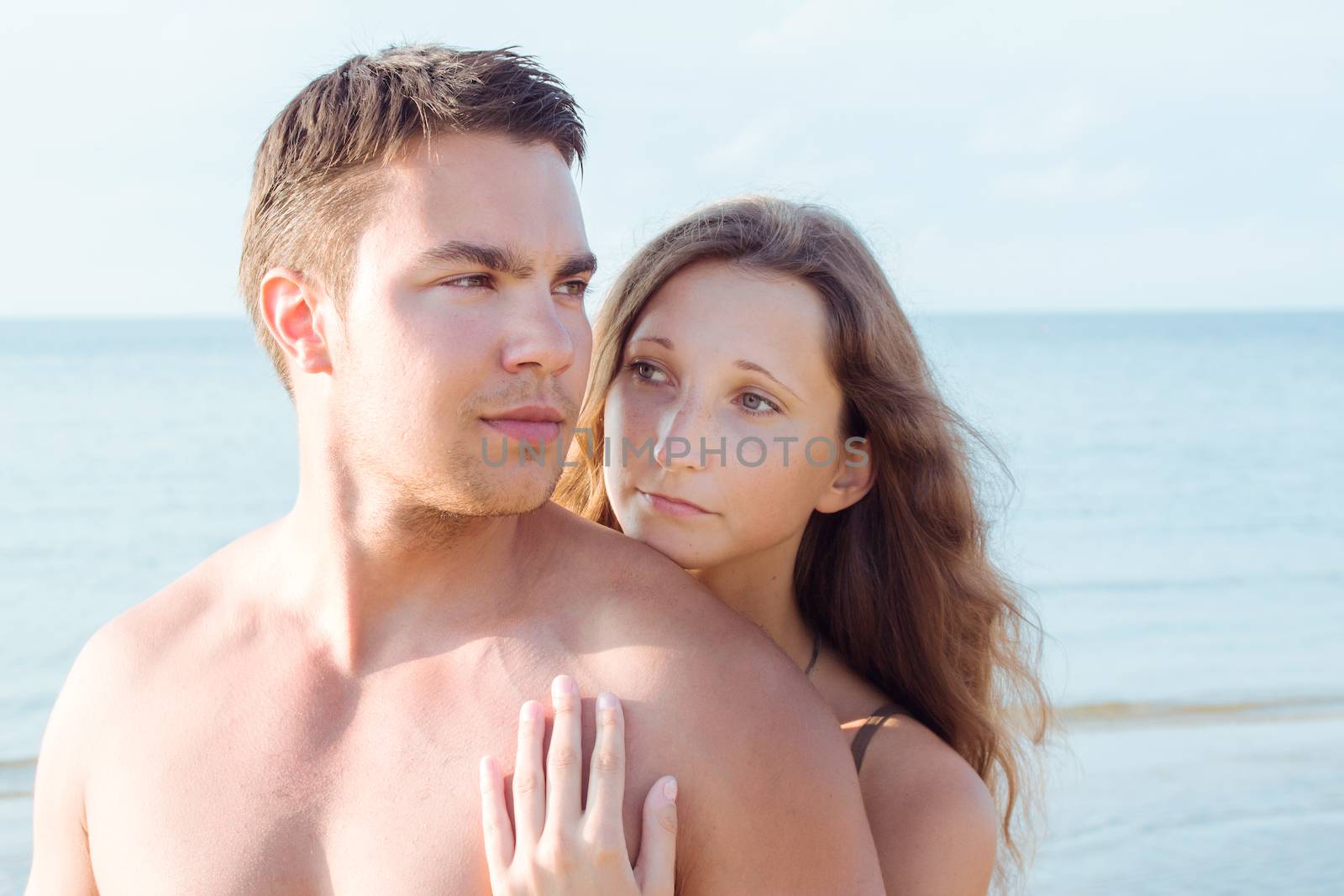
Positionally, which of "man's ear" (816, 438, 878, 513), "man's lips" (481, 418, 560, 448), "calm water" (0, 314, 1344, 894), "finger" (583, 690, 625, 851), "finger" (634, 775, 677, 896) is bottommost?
"calm water" (0, 314, 1344, 894)

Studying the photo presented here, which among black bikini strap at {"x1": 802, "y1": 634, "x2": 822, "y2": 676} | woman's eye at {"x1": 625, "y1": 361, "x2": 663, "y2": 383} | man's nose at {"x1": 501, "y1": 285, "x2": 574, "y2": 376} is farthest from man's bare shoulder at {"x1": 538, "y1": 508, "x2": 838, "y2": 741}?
black bikini strap at {"x1": 802, "y1": 634, "x2": 822, "y2": 676}

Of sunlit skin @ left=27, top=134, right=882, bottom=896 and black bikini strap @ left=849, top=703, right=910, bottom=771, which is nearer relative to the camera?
sunlit skin @ left=27, top=134, right=882, bottom=896

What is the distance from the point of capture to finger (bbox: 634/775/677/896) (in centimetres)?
223

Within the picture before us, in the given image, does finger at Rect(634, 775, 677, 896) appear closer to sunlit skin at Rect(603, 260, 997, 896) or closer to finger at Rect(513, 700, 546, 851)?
finger at Rect(513, 700, 546, 851)

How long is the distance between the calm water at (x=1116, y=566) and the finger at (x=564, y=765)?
73.8 inches

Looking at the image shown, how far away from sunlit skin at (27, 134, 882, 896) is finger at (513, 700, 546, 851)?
8 centimetres

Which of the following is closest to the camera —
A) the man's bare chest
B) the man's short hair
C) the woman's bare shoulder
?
the man's bare chest

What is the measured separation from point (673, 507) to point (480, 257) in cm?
89

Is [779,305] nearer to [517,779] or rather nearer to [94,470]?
[517,779]

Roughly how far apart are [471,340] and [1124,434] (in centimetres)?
2363

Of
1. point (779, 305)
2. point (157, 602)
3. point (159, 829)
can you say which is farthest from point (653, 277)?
point (159, 829)

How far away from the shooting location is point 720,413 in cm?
296

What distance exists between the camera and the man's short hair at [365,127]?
2484 millimetres

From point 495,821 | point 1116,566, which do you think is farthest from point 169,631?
point 1116,566
